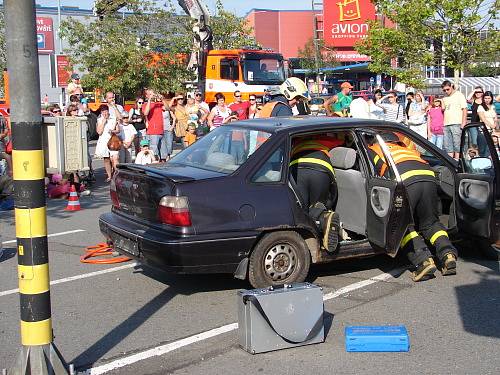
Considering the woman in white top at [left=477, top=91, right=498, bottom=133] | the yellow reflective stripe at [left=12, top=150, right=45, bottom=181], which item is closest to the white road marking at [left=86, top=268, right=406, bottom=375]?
the yellow reflective stripe at [left=12, top=150, right=45, bottom=181]

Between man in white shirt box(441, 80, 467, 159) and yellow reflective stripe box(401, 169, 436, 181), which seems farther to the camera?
man in white shirt box(441, 80, 467, 159)

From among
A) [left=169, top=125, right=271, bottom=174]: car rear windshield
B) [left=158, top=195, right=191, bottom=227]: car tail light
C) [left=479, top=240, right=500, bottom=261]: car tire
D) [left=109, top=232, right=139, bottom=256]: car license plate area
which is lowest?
[left=479, top=240, right=500, bottom=261]: car tire

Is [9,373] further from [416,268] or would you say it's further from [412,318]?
[416,268]

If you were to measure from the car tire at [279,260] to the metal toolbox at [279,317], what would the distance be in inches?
42.7

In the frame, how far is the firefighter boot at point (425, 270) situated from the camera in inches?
259

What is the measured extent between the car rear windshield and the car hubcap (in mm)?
806

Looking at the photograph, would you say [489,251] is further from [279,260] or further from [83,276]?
[83,276]

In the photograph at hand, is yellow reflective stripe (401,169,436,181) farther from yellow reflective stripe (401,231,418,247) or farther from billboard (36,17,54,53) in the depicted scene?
billboard (36,17,54,53)

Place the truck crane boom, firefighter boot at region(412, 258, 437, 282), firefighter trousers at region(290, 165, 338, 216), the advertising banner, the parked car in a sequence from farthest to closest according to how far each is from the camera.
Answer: the advertising banner, the truck crane boom, firefighter trousers at region(290, 165, 338, 216), firefighter boot at region(412, 258, 437, 282), the parked car

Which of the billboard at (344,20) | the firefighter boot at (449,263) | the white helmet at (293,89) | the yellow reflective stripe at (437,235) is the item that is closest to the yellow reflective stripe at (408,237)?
the yellow reflective stripe at (437,235)

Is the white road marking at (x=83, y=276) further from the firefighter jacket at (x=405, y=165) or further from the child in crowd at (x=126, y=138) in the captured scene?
the child in crowd at (x=126, y=138)

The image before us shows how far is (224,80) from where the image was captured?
84.4ft

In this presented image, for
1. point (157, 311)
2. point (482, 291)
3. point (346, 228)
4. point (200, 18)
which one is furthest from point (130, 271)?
point (200, 18)

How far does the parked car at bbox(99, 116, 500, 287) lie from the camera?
594 centimetres
